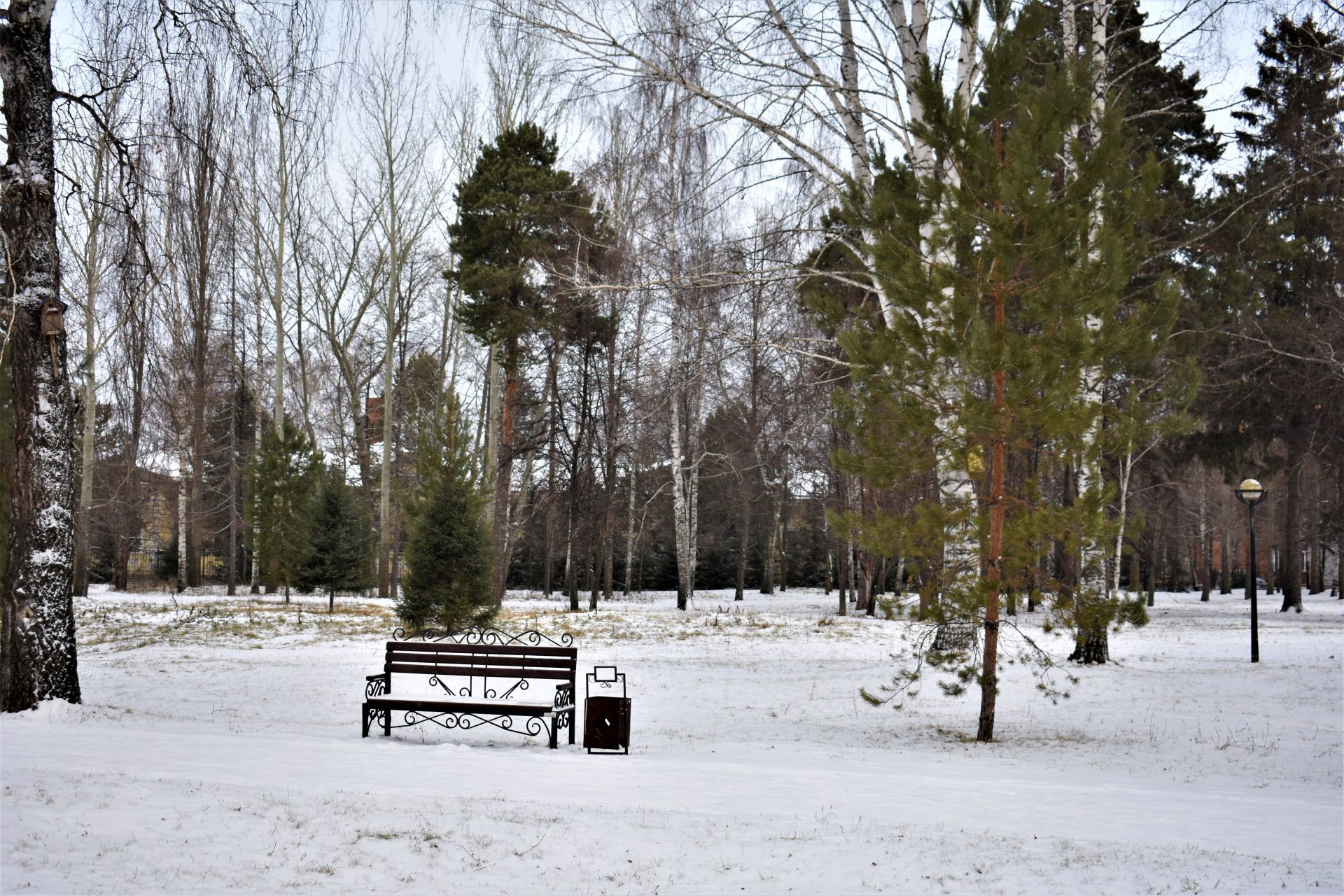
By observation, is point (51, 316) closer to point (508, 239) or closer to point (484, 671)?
point (484, 671)

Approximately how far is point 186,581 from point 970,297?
104ft

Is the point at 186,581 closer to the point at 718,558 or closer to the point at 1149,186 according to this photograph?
the point at 718,558

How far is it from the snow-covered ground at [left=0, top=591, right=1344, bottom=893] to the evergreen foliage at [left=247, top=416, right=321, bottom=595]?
16668 mm

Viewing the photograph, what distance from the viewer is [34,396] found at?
25.3ft

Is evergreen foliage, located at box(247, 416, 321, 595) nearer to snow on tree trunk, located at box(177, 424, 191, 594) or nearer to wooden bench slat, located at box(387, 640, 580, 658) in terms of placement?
snow on tree trunk, located at box(177, 424, 191, 594)

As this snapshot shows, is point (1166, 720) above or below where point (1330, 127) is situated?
below

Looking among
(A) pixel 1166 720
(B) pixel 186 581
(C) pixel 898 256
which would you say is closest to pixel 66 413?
(C) pixel 898 256

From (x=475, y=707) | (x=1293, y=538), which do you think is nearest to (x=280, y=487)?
(x=475, y=707)

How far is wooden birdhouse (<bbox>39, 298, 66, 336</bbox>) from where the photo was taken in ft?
25.2

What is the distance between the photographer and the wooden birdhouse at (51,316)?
302 inches

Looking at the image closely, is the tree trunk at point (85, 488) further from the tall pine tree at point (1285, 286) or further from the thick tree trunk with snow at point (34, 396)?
the tall pine tree at point (1285, 286)

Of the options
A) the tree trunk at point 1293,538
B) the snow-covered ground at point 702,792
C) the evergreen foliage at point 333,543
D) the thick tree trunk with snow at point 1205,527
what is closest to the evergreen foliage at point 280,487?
the evergreen foliage at point 333,543

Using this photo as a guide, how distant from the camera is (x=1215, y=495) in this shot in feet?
141

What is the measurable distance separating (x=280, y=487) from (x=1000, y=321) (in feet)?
80.0
